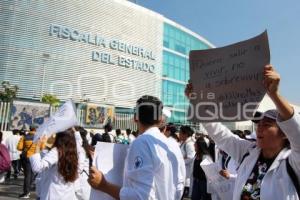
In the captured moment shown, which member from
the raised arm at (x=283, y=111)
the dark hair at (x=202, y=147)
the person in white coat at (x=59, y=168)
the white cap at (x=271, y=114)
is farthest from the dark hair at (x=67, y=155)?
the dark hair at (x=202, y=147)

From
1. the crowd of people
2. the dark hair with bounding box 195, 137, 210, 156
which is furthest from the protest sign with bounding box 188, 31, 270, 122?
the dark hair with bounding box 195, 137, 210, 156

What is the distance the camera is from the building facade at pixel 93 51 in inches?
1748

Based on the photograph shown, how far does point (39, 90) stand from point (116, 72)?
40.3 ft

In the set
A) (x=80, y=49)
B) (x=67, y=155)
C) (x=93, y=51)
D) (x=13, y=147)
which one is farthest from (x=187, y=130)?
(x=93, y=51)

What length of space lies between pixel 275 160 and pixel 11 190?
1031 cm

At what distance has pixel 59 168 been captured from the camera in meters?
4.52

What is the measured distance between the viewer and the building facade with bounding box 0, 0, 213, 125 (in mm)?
44406

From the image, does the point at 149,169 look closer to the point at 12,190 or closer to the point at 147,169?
the point at 147,169

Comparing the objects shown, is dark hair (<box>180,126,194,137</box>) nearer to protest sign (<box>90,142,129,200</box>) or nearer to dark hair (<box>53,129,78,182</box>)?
dark hair (<box>53,129,78,182</box>)

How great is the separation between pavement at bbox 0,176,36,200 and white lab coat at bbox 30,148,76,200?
610 cm

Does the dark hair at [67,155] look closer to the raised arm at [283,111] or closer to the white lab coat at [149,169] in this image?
the white lab coat at [149,169]

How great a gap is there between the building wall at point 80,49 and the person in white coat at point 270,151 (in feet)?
136

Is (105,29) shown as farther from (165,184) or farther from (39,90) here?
(165,184)

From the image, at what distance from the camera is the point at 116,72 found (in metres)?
53.8
